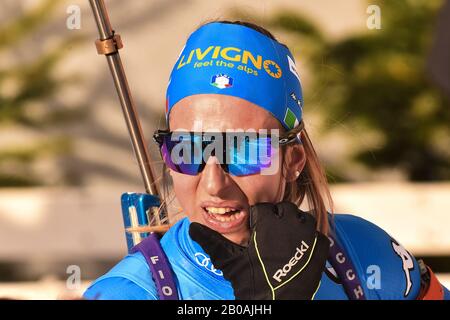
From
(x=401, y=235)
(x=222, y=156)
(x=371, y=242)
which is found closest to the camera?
(x=222, y=156)

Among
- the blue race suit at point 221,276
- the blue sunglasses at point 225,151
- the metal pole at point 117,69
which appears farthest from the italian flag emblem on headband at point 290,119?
the metal pole at point 117,69

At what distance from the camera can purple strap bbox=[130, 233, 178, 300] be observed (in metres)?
2.48

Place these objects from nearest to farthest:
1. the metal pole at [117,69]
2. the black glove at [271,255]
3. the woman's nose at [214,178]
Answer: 1. the black glove at [271,255]
2. the woman's nose at [214,178]
3. the metal pole at [117,69]

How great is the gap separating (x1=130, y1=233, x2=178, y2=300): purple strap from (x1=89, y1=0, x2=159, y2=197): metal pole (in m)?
0.40

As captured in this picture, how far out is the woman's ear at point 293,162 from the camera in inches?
104

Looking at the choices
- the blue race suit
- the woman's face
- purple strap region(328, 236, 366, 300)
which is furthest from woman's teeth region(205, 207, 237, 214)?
purple strap region(328, 236, 366, 300)

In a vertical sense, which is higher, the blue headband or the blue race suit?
the blue headband

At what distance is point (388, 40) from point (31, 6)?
4.12m

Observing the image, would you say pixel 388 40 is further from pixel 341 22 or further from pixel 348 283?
pixel 348 283

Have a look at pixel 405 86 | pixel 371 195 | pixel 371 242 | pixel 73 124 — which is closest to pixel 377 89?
pixel 405 86

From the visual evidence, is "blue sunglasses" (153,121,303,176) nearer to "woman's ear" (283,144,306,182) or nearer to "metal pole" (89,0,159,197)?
"woman's ear" (283,144,306,182)

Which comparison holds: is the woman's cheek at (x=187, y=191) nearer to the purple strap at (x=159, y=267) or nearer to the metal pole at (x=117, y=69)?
the purple strap at (x=159, y=267)
